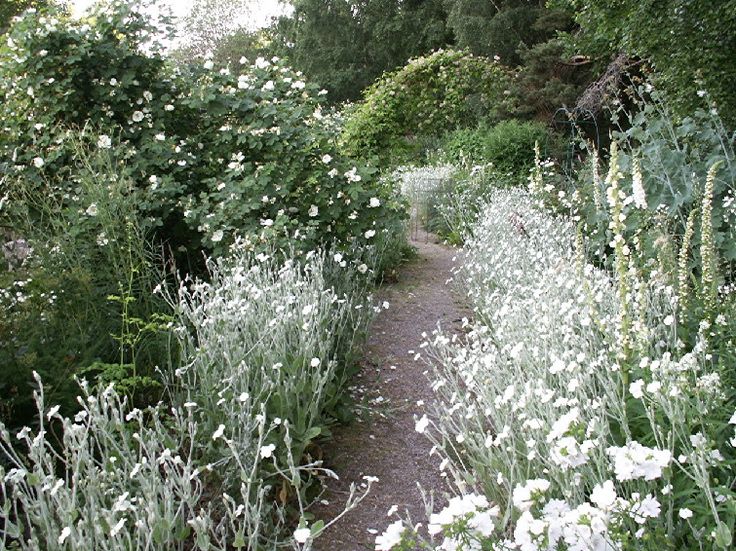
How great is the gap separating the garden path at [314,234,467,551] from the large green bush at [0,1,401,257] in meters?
0.80

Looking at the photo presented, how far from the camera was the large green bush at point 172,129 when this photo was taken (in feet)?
16.7

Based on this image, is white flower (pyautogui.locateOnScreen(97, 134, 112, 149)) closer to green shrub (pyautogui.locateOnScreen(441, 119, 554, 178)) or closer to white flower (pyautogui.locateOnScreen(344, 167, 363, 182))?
white flower (pyautogui.locateOnScreen(344, 167, 363, 182))

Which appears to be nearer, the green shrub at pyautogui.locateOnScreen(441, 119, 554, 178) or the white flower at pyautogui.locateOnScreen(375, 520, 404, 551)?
the white flower at pyautogui.locateOnScreen(375, 520, 404, 551)

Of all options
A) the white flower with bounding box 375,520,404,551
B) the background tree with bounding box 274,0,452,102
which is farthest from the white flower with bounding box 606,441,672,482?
the background tree with bounding box 274,0,452,102

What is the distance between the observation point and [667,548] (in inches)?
69.4

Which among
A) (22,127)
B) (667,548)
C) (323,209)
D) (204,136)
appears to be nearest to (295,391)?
(667,548)

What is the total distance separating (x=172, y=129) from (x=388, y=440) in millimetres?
3396

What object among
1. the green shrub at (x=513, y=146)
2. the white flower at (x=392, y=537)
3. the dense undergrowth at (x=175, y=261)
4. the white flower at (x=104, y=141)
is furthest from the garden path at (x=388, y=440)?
the green shrub at (x=513, y=146)

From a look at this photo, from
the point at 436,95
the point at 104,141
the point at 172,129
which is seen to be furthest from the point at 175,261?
the point at 436,95

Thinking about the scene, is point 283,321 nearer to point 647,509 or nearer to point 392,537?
point 392,537

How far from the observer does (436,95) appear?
1569cm

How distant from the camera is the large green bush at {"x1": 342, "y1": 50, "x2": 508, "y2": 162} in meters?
14.4

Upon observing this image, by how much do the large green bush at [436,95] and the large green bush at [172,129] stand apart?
8511 mm

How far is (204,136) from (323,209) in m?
1.18
